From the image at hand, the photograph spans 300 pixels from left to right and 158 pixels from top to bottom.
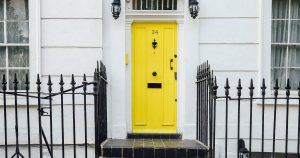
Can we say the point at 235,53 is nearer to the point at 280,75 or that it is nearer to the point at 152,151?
the point at 280,75

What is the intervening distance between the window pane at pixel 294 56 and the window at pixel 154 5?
8.02ft

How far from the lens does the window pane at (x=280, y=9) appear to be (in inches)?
260

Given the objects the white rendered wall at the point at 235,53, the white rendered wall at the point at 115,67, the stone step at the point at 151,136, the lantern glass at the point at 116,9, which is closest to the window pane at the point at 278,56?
the white rendered wall at the point at 235,53

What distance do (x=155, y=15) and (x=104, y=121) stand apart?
2.27 metres

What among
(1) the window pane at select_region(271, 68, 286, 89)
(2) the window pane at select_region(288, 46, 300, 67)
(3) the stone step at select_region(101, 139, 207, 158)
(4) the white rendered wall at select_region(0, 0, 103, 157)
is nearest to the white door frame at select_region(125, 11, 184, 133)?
(4) the white rendered wall at select_region(0, 0, 103, 157)

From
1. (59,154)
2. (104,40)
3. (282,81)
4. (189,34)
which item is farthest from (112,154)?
(282,81)

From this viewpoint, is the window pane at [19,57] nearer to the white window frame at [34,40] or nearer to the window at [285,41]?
the white window frame at [34,40]

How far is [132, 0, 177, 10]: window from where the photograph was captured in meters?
6.62

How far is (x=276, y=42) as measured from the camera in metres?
6.61

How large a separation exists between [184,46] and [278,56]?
6.17 feet

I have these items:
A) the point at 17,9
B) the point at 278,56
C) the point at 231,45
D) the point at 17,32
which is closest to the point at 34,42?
the point at 17,32

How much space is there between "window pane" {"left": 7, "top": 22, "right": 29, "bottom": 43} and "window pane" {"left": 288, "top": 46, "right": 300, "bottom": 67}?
514cm

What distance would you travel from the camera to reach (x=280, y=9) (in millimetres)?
6625

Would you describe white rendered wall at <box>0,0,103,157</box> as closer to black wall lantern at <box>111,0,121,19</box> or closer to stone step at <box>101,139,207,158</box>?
black wall lantern at <box>111,0,121,19</box>
